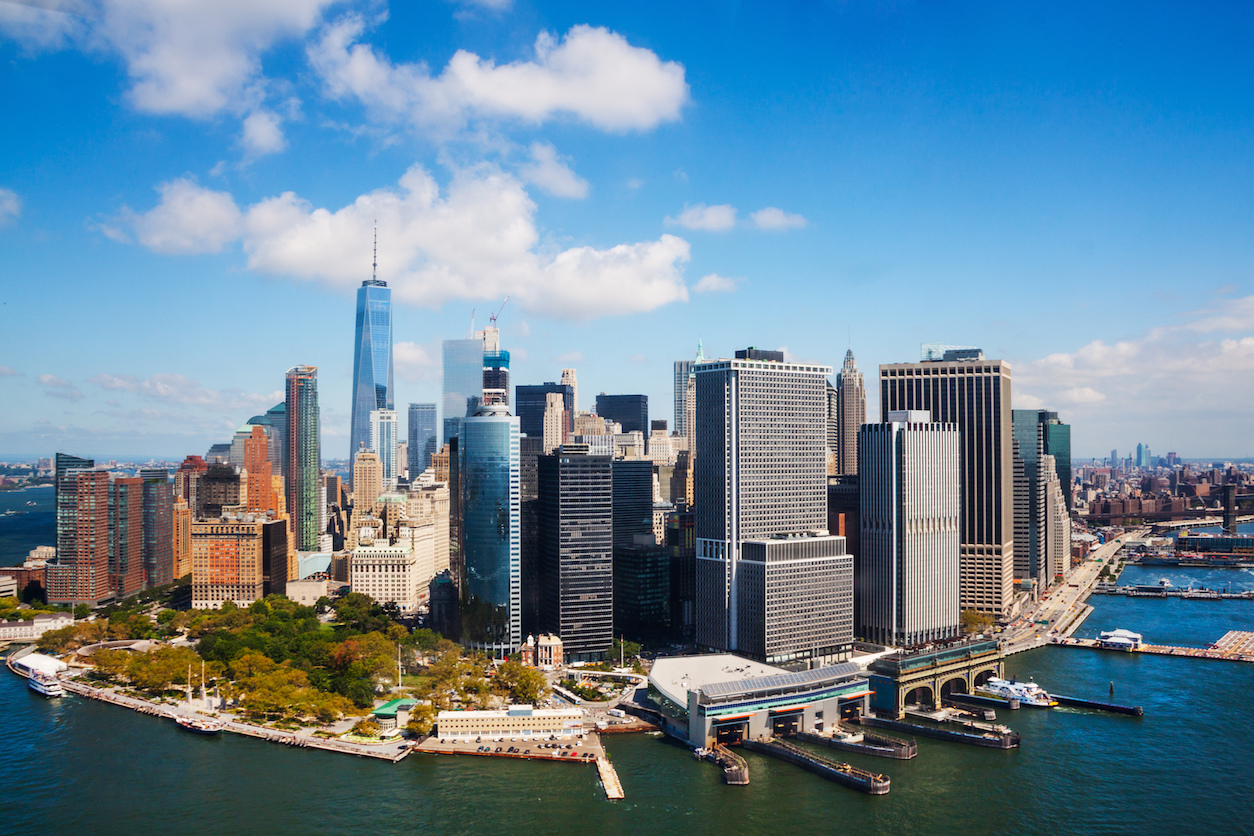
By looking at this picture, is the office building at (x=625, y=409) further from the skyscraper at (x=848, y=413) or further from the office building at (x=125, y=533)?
the office building at (x=125, y=533)

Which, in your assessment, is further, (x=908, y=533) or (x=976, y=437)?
(x=976, y=437)

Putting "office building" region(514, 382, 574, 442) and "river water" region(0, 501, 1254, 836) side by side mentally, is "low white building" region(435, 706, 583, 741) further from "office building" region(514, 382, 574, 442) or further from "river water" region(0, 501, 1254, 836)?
"office building" region(514, 382, 574, 442)

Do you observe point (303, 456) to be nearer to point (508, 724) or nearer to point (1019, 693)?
point (508, 724)

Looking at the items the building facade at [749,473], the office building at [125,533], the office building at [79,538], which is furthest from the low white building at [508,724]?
the office building at [125,533]

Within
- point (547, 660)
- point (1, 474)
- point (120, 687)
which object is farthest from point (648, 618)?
point (1, 474)

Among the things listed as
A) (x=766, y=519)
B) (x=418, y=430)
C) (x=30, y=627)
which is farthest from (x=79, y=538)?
(x=418, y=430)

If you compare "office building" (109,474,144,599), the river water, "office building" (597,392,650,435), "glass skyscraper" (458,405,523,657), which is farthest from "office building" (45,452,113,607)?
"office building" (597,392,650,435)

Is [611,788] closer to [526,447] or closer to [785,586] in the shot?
[785,586]
